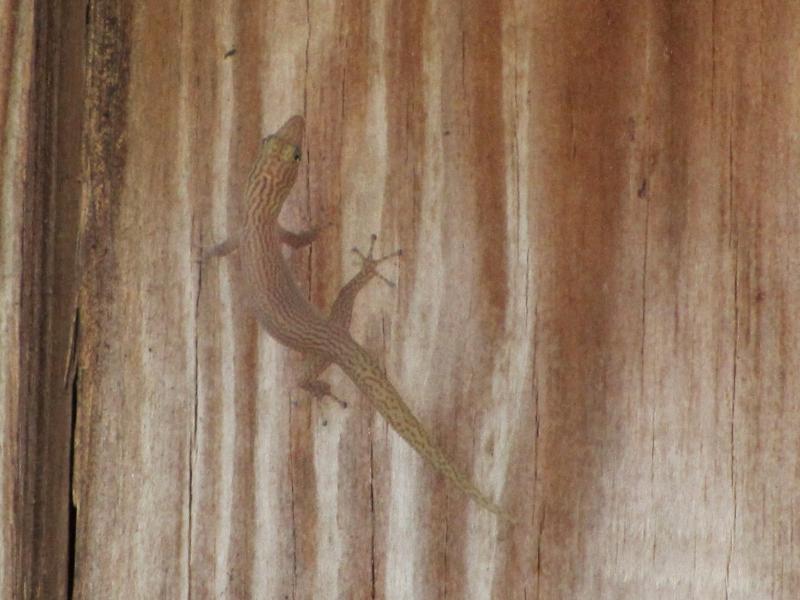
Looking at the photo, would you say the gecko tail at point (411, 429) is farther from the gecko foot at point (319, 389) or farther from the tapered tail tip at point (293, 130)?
the tapered tail tip at point (293, 130)

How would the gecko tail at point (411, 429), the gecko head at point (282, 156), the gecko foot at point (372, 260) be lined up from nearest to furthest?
the gecko tail at point (411, 429) < the gecko foot at point (372, 260) < the gecko head at point (282, 156)

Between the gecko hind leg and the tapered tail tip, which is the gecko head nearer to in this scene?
the tapered tail tip

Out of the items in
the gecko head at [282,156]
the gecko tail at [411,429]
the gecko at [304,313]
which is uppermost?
the gecko head at [282,156]

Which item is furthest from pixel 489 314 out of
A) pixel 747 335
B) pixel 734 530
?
pixel 734 530

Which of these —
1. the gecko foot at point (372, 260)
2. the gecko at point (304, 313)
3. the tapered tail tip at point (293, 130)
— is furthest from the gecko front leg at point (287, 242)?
the tapered tail tip at point (293, 130)

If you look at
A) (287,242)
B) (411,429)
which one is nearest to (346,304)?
(287,242)

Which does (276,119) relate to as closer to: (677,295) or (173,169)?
(173,169)

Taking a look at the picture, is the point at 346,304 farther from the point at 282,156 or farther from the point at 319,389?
the point at 282,156

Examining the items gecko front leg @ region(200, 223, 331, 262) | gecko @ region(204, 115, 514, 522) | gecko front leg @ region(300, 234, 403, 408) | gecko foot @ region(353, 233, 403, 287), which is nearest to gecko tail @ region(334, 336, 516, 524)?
gecko @ region(204, 115, 514, 522)
